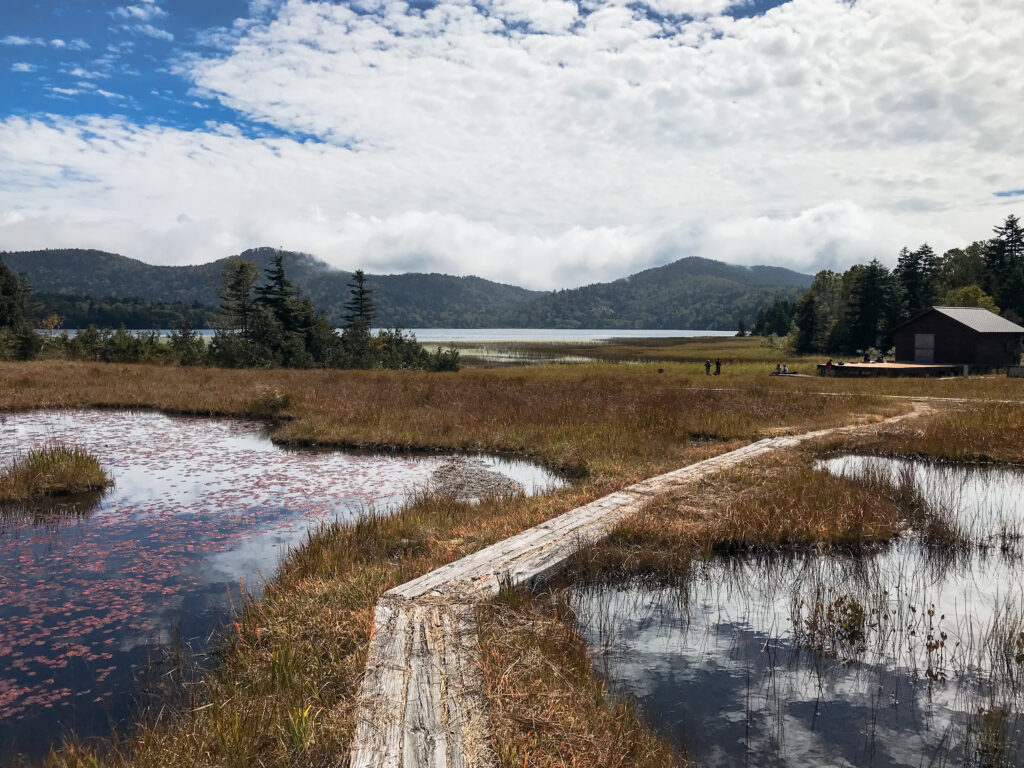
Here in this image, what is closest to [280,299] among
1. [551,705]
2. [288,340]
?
[288,340]

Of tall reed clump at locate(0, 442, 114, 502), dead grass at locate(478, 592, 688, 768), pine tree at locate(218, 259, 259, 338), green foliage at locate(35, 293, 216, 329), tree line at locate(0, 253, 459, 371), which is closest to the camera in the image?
dead grass at locate(478, 592, 688, 768)

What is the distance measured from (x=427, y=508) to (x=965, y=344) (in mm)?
49847

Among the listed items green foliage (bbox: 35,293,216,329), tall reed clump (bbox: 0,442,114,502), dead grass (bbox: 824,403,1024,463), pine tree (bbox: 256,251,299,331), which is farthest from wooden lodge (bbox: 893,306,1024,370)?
green foliage (bbox: 35,293,216,329)

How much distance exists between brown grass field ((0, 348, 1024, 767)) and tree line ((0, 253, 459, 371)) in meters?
13.0

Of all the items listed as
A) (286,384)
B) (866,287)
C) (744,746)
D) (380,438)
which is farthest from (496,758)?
(866,287)

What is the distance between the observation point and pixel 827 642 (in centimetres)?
686

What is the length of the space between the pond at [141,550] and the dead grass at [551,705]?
11.1 feet

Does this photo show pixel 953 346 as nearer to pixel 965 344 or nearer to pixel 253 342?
pixel 965 344

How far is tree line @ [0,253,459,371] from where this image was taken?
47438 millimetres

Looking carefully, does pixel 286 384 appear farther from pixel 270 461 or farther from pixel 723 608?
pixel 723 608

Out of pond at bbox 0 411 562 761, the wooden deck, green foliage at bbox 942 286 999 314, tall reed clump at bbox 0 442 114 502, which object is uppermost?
green foliage at bbox 942 286 999 314

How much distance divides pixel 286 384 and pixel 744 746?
30163mm

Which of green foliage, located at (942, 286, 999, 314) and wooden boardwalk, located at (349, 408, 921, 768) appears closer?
wooden boardwalk, located at (349, 408, 921, 768)

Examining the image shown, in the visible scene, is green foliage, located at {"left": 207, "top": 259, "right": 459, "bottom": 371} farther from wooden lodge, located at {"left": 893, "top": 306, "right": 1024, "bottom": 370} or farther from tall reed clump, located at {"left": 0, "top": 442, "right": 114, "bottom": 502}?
wooden lodge, located at {"left": 893, "top": 306, "right": 1024, "bottom": 370}
